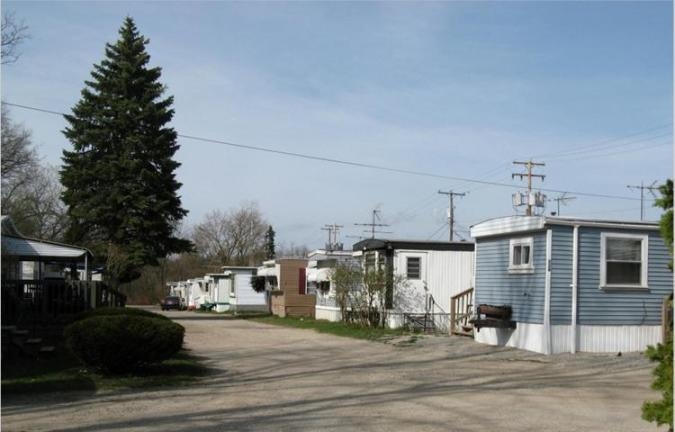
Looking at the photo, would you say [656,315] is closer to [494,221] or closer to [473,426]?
[494,221]

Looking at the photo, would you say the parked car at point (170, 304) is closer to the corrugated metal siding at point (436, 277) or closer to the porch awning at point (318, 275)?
the porch awning at point (318, 275)

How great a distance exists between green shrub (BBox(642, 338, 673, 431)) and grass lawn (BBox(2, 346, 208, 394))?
28.8ft

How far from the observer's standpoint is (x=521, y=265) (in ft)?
61.1

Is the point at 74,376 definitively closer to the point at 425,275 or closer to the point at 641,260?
the point at 641,260

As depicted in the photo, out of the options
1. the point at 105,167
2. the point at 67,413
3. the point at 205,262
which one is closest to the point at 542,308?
the point at 67,413

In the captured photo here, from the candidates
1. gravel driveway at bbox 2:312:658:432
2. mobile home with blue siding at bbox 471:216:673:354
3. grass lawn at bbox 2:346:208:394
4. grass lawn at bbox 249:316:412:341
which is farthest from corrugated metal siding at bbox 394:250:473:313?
grass lawn at bbox 2:346:208:394

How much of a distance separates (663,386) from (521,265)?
13.3 metres

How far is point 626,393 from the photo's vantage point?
11.6 m

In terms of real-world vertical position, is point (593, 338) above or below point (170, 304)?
above

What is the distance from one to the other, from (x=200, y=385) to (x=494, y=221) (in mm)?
9765

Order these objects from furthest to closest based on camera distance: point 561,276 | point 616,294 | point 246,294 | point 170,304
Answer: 1. point 170,304
2. point 246,294
3. point 616,294
4. point 561,276

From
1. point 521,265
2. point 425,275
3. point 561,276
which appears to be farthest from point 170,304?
point 561,276

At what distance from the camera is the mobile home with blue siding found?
1738 cm

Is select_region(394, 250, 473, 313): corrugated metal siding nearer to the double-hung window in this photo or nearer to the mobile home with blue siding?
the double-hung window
